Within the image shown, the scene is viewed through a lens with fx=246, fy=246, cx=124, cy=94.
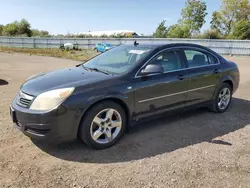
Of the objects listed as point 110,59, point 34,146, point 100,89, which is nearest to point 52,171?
point 34,146

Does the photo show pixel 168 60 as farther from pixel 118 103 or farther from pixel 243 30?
pixel 243 30

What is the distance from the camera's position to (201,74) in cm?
486

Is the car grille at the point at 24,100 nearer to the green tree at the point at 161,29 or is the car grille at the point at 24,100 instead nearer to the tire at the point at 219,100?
the tire at the point at 219,100

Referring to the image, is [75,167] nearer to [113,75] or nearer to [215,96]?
[113,75]

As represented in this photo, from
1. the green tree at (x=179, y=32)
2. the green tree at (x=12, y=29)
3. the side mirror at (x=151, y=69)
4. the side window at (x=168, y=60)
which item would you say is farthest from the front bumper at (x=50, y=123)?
the green tree at (x=12, y=29)

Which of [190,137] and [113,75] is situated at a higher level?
[113,75]

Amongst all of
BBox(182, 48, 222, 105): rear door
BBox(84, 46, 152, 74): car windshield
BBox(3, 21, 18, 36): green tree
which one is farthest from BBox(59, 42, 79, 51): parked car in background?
BBox(3, 21, 18, 36): green tree

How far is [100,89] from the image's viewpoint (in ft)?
11.6

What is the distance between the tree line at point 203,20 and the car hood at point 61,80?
36.2m

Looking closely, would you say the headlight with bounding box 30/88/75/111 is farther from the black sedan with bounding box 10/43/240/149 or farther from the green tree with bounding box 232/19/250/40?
the green tree with bounding box 232/19/250/40

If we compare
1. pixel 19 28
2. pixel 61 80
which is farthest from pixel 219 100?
pixel 19 28

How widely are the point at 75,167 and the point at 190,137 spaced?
2.03m

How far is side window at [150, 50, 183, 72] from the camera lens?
170 inches

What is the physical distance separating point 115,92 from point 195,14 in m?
51.2
